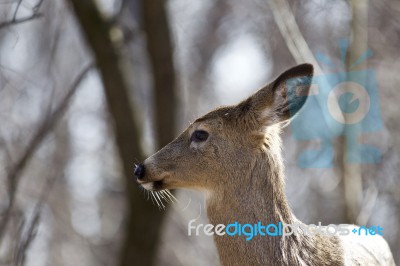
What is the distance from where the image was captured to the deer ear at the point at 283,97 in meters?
5.64

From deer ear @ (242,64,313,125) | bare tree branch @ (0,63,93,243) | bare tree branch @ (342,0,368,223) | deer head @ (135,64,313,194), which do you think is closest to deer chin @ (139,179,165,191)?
deer head @ (135,64,313,194)

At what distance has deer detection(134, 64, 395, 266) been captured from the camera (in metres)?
5.84

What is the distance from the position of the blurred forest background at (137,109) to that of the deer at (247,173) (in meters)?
1.02

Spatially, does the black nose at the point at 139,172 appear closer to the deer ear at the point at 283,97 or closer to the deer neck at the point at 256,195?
the deer neck at the point at 256,195

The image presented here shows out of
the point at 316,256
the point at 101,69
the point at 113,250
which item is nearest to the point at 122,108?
the point at 101,69

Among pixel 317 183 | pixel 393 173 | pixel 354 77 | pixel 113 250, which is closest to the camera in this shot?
pixel 354 77

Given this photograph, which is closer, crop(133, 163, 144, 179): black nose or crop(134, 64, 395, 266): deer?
crop(134, 64, 395, 266): deer

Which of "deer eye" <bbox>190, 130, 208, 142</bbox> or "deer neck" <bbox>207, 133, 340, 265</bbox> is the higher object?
"deer eye" <bbox>190, 130, 208, 142</bbox>

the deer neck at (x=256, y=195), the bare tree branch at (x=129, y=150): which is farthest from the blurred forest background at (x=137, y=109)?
the deer neck at (x=256, y=195)

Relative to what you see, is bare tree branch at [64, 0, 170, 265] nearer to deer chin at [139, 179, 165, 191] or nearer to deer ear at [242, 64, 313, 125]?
deer chin at [139, 179, 165, 191]

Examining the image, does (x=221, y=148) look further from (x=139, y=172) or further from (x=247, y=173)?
(x=139, y=172)

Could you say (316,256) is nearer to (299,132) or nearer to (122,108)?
(122,108)

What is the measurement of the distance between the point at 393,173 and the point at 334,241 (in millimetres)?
6957

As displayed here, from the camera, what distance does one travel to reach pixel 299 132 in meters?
10.9
